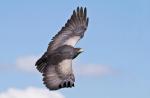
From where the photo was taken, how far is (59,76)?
3072cm

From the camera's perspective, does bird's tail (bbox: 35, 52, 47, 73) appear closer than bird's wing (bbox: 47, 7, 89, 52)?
Yes

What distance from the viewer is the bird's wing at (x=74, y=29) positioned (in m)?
36.1

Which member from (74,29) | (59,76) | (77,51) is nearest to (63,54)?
(77,51)

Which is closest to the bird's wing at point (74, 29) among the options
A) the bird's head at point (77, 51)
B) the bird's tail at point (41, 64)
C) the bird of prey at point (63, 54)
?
the bird of prey at point (63, 54)

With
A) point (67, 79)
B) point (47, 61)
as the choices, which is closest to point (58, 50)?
point (47, 61)

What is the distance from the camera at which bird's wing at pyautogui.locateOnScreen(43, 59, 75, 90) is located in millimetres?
29766

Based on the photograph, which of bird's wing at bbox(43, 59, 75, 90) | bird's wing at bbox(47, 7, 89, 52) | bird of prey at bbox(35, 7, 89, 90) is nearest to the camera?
bird's wing at bbox(43, 59, 75, 90)

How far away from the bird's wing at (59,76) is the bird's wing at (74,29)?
421 centimetres

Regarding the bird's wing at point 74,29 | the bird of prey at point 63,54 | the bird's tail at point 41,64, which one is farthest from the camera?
the bird's wing at point 74,29

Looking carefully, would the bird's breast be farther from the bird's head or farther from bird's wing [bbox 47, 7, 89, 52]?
bird's wing [bbox 47, 7, 89, 52]

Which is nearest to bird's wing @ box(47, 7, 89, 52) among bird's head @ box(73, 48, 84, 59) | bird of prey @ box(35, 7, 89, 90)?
bird of prey @ box(35, 7, 89, 90)

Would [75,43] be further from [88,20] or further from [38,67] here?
[38,67]

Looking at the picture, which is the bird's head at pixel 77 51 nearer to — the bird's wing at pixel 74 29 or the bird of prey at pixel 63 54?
the bird of prey at pixel 63 54

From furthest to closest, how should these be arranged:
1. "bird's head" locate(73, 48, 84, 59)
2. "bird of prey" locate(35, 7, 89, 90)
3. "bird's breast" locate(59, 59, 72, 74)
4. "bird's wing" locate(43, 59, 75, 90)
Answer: "bird's head" locate(73, 48, 84, 59) → "bird's breast" locate(59, 59, 72, 74) → "bird of prey" locate(35, 7, 89, 90) → "bird's wing" locate(43, 59, 75, 90)
